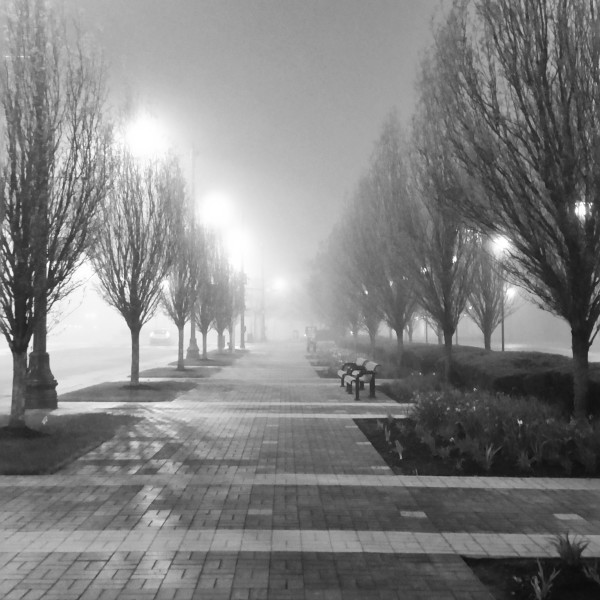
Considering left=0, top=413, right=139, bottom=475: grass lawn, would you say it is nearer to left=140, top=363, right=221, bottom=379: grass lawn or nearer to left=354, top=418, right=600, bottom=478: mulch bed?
left=354, top=418, right=600, bottom=478: mulch bed

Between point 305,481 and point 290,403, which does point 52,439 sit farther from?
point 290,403

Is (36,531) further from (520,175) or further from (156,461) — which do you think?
(520,175)

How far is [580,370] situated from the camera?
9.91 meters

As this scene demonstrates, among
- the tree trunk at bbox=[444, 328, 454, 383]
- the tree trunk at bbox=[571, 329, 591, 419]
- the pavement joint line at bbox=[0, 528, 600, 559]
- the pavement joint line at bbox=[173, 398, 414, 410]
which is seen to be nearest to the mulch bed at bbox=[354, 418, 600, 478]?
the tree trunk at bbox=[571, 329, 591, 419]

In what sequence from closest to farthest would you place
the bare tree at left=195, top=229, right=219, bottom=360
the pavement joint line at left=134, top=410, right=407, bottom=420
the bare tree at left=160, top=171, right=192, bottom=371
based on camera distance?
the pavement joint line at left=134, top=410, right=407, bottom=420, the bare tree at left=160, top=171, right=192, bottom=371, the bare tree at left=195, top=229, right=219, bottom=360

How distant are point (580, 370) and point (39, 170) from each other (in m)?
8.33

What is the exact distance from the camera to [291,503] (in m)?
6.70

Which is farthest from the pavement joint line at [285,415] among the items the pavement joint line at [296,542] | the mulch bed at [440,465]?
the pavement joint line at [296,542]

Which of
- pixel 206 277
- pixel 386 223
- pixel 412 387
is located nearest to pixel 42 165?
pixel 412 387

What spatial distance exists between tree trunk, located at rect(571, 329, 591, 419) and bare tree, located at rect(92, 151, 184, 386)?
11.2 m

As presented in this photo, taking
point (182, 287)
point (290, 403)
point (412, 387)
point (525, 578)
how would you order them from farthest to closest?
point (182, 287) → point (412, 387) → point (290, 403) → point (525, 578)

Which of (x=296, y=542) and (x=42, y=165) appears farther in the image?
(x=42, y=165)

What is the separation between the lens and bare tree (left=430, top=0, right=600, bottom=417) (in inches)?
356

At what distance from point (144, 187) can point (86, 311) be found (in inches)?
5916
